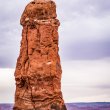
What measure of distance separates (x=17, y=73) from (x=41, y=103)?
465cm

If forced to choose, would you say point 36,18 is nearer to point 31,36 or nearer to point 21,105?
point 31,36

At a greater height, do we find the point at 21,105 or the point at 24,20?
the point at 24,20

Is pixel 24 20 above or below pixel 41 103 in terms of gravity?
above

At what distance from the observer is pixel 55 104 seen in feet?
304

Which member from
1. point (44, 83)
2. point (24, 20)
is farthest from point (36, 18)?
point (44, 83)

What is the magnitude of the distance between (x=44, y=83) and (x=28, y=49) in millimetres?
4322

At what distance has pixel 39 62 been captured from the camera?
9288 centimetres

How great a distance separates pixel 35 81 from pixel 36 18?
706 centimetres

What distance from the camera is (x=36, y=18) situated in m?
93.9

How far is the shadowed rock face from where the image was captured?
9238cm

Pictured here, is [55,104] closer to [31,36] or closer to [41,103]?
[41,103]

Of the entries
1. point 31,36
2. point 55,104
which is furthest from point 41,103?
point 31,36

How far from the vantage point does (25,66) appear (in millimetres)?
93750

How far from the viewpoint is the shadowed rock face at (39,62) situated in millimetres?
92375
